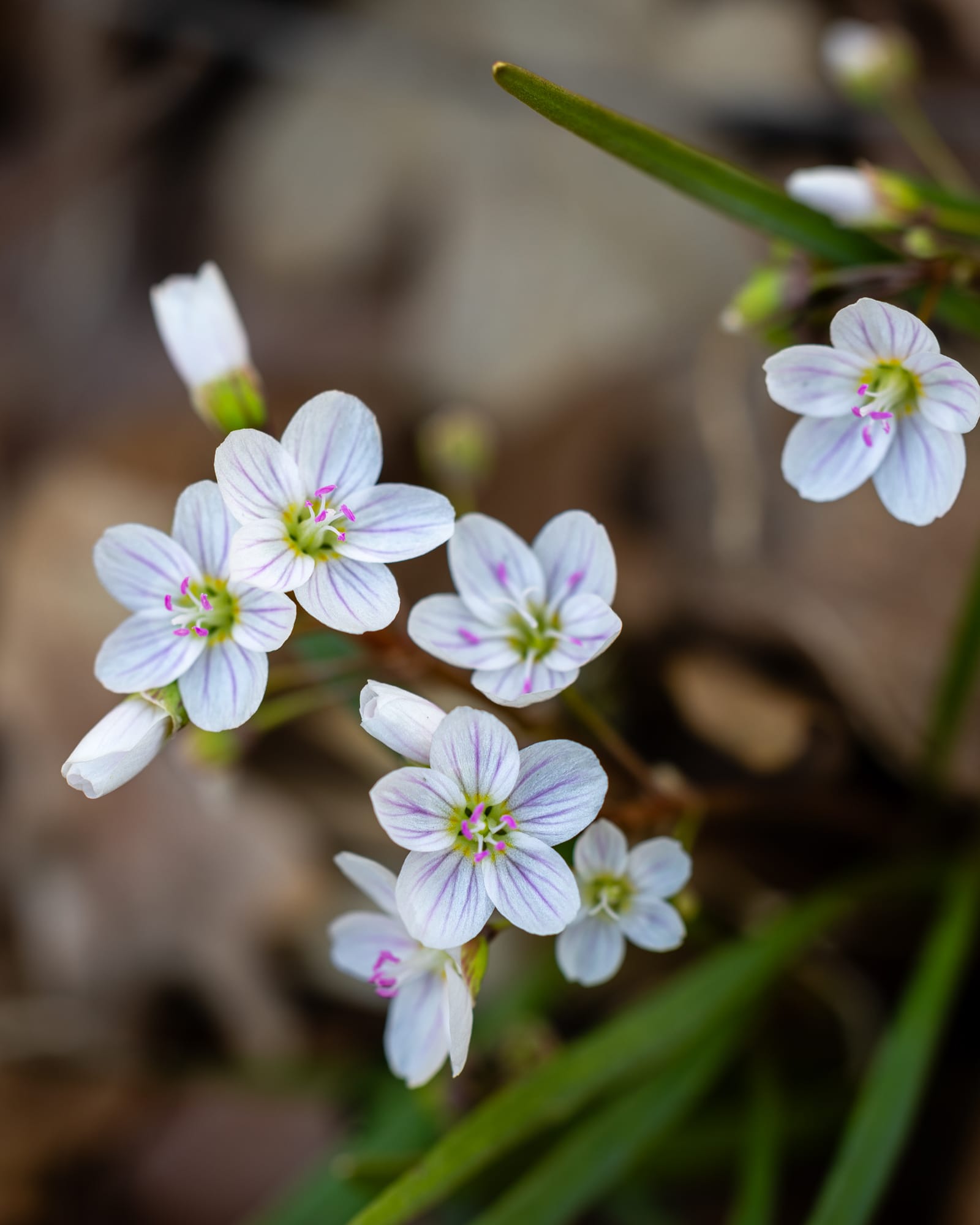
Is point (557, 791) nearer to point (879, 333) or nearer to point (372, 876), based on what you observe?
point (372, 876)

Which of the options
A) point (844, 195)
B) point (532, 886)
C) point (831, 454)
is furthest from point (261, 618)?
point (844, 195)

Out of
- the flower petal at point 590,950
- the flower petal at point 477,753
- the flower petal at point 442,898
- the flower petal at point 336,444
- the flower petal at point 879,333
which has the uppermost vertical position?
the flower petal at point 879,333

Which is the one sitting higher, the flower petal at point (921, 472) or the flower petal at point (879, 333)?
the flower petal at point (879, 333)

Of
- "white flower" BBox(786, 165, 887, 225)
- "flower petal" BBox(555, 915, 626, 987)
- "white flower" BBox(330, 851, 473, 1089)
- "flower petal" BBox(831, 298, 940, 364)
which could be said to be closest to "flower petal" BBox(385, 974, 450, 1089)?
"white flower" BBox(330, 851, 473, 1089)

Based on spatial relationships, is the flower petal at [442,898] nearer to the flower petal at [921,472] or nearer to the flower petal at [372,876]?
the flower petal at [372,876]

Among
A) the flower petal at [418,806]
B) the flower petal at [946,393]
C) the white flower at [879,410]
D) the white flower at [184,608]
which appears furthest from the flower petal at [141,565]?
the flower petal at [946,393]

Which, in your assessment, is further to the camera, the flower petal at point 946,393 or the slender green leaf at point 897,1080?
the slender green leaf at point 897,1080

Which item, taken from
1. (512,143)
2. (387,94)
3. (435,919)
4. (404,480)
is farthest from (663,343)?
(435,919)

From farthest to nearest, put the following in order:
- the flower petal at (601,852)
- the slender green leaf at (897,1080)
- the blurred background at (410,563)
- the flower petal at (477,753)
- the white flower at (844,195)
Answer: the blurred background at (410,563) < the white flower at (844,195) < the slender green leaf at (897,1080) < the flower petal at (601,852) < the flower petal at (477,753)
